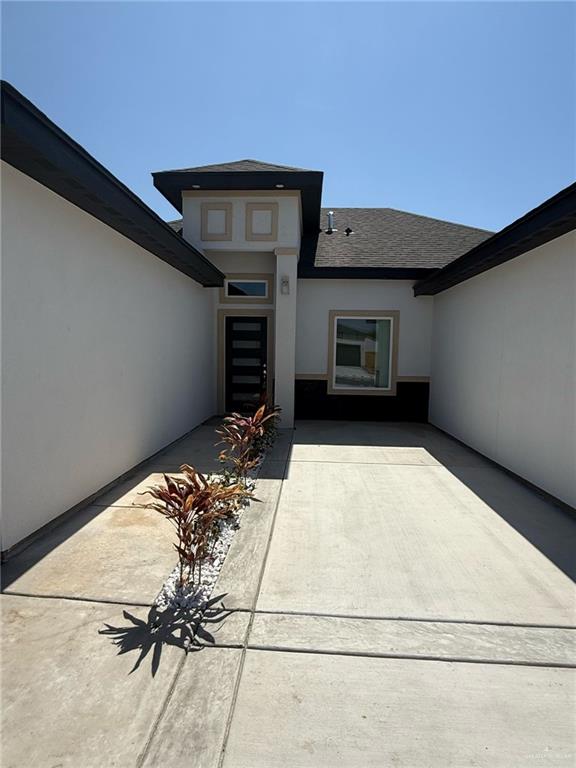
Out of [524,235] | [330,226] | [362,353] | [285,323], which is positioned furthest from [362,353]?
[524,235]

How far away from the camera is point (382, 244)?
33.5ft

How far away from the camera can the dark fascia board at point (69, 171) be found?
2.72 meters

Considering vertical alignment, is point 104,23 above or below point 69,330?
above

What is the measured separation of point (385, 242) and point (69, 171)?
27.5ft

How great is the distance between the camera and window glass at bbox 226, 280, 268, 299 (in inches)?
369

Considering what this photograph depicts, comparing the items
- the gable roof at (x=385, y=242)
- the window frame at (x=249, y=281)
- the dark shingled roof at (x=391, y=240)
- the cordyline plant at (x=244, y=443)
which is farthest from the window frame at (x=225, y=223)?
the cordyline plant at (x=244, y=443)

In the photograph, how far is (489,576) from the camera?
10.3 feet

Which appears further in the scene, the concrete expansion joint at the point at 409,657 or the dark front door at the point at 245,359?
the dark front door at the point at 245,359

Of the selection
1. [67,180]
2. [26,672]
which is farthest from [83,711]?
[67,180]

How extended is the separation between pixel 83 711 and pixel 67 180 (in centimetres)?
366

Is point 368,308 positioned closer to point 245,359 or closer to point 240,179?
point 245,359

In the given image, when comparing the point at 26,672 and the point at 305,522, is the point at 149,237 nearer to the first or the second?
the point at 305,522

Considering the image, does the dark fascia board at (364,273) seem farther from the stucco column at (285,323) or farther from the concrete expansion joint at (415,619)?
the concrete expansion joint at (415,619)

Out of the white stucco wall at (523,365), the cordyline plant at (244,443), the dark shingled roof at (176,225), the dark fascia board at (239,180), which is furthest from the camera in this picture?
the dark shingled roof at (176,225)
